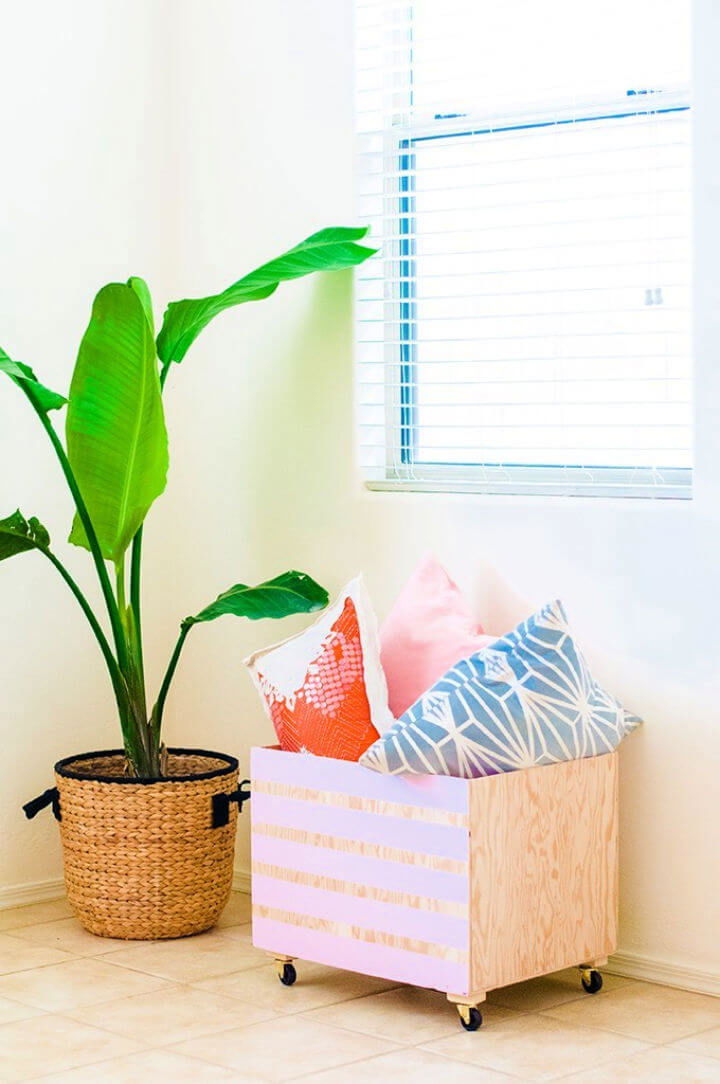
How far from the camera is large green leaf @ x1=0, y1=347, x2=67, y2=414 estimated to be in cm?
295

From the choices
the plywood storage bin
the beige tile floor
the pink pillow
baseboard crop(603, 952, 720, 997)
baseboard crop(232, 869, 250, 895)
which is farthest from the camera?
baseboard crop(232, 869, 250, 895)

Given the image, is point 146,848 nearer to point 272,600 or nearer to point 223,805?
point 223,805

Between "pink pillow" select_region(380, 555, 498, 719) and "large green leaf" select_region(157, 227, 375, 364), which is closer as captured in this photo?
"pink pillow" select_region(380, 555, 498, 719)

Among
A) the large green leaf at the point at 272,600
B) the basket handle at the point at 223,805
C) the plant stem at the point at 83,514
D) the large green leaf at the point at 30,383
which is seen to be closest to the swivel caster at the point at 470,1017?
the basket handle at the point at 223,805

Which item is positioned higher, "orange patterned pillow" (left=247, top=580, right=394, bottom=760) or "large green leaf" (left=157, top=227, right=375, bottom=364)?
"large green leaf" (left=157, top=227, right=375, bottom=364)

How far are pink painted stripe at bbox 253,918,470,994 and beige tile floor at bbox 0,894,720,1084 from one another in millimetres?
68

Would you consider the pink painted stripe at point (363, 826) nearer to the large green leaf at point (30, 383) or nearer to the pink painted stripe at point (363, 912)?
the pink painted stripe at point (363, 912)

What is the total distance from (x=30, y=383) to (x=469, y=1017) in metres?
1.37

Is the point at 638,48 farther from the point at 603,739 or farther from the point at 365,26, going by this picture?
the point at 603,739

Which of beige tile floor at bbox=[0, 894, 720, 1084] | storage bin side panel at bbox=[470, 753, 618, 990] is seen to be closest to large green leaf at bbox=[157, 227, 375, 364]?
storage bin side panel at bbox=[470, 753, 618, 990]

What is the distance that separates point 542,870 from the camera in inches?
106

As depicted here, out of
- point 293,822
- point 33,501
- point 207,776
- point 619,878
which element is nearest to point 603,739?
point 619,878

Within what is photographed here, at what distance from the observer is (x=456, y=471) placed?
325cm

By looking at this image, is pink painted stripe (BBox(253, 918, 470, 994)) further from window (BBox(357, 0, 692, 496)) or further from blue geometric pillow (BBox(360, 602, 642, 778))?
window (BBox(357, 0, 692, 496))
